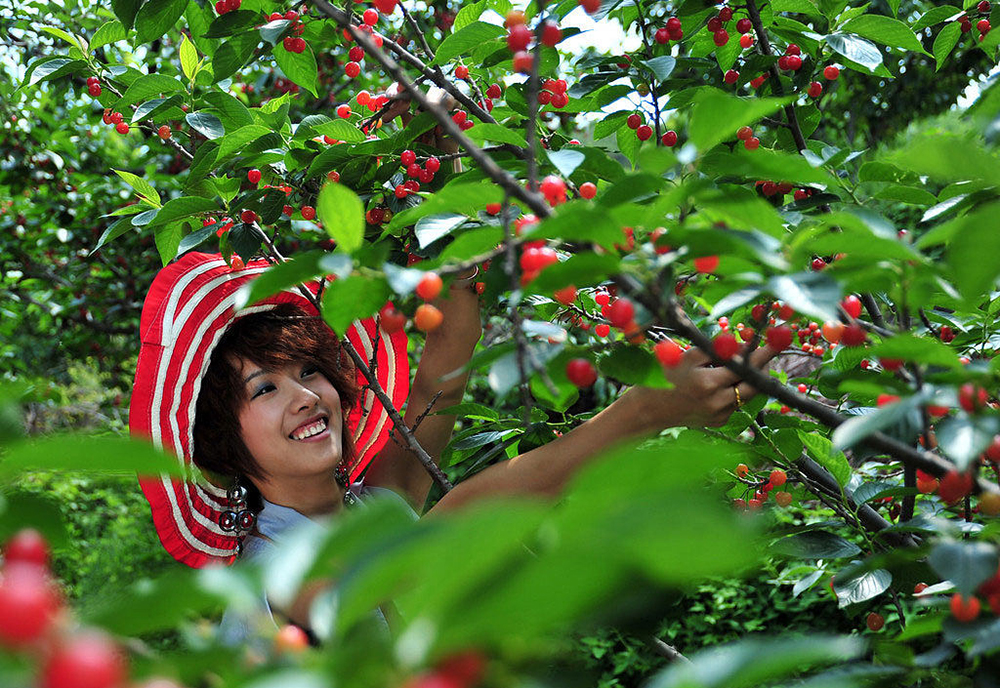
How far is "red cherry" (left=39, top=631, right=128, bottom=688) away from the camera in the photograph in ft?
1.54

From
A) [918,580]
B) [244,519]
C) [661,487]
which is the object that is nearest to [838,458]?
[918,580]

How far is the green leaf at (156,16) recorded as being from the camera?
174cm

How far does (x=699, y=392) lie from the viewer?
1.35 meters

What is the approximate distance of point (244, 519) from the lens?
2250mm

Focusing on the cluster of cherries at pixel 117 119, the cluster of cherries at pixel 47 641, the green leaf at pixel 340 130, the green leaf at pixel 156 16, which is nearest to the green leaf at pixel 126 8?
the green leaf at pixel 156 16

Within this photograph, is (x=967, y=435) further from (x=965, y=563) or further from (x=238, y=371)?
(x=238, y=371)

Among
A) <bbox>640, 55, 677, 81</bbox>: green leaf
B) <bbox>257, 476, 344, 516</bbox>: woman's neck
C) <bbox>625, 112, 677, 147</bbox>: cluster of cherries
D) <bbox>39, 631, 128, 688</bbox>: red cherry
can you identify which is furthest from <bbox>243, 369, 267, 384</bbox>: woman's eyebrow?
<bbox>39, 631, 128, 688</bbox>: red cherry

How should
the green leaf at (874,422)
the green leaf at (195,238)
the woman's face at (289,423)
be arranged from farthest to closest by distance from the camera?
the woman's face at (289,423)
the green leaf at (195,238)
the green leaf at (874,422)

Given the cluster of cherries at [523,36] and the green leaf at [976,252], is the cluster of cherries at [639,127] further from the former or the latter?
the green leaf at [976,252]

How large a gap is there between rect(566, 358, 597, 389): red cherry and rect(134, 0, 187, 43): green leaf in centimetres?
120

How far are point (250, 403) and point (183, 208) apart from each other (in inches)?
20.9

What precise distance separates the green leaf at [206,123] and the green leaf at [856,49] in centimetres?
129

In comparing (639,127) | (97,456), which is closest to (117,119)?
(639,127)

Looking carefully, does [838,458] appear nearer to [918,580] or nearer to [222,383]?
[918,580]
